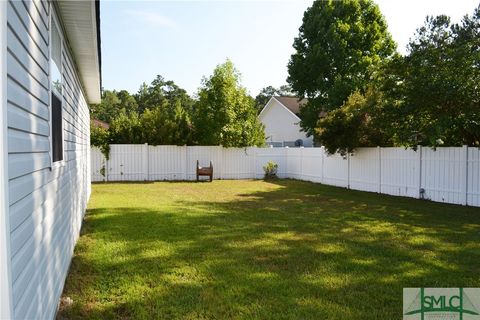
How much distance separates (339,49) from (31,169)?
81.0 ft

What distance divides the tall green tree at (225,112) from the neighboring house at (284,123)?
34.7 ft

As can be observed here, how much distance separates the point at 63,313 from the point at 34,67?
93.7 inches

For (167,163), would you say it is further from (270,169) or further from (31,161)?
(31,161)

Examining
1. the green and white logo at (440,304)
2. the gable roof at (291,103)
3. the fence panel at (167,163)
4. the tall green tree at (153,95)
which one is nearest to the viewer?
the green and white logo at (440,304)

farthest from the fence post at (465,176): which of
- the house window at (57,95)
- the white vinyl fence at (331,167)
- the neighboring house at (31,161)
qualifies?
the house window at (57,95)

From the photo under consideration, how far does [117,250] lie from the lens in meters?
6.29

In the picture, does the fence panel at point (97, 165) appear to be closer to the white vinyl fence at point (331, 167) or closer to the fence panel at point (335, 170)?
the white vinyl fence at point (331, 167)

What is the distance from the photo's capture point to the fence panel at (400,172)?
40.9 ft

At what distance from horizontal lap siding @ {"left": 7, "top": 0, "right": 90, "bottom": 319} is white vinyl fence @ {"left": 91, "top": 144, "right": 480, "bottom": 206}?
10.2 meters

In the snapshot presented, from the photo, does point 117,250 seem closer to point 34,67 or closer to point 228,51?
point 34,67

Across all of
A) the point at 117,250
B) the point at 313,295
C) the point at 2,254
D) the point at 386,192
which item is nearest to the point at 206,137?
the point at 386,192

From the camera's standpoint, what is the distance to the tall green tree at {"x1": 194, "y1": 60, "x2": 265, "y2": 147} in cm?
2041

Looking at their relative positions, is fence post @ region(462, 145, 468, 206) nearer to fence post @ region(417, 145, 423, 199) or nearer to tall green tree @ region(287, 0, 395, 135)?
fence post @ region(417, 145, 423, 199)

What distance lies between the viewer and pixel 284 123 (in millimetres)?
34500
